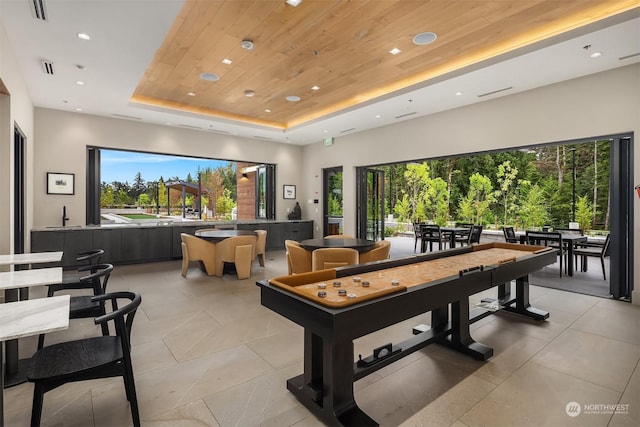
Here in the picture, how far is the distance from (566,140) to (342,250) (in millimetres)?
3997

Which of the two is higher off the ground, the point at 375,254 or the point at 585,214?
the point at 585,214

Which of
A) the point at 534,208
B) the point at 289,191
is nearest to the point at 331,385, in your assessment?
the point at 289,191

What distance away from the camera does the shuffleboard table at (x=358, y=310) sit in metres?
1.86

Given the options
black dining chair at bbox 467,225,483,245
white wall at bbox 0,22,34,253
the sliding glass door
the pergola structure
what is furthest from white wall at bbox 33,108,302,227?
black dining chair at bbox 467,225,483,245

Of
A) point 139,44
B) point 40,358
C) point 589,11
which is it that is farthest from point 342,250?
point 589,11

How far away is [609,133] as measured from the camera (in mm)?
4656

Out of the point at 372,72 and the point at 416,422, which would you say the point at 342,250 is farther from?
the point at 372,72

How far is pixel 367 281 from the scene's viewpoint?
96.6 inches

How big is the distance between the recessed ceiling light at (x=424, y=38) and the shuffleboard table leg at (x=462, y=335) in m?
3.25

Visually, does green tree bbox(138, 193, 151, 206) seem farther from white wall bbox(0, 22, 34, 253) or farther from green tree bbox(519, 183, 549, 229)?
green tree bbox(519, 183, 549, 229)

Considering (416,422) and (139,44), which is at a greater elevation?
(139,44)

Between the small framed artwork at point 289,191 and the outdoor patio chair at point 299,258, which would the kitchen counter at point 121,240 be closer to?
the small framed artwork at point 289,191

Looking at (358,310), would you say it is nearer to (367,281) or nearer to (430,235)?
(367,281)

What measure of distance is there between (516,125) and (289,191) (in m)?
6.55
